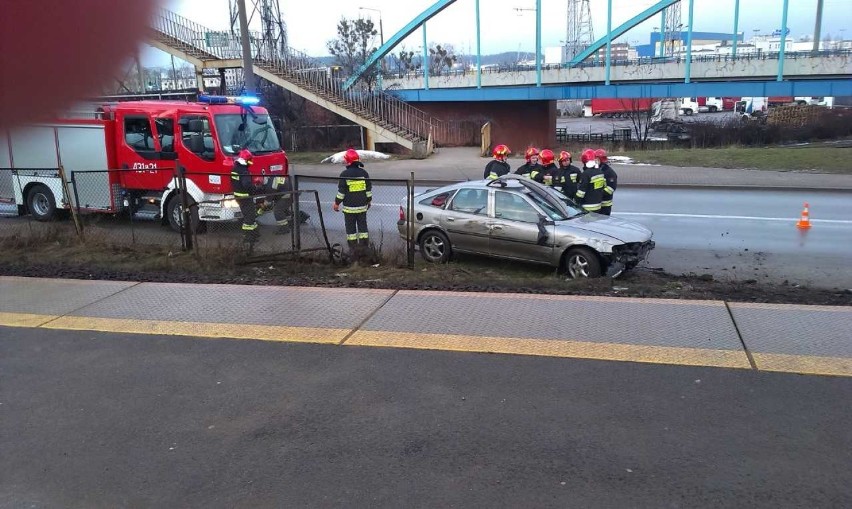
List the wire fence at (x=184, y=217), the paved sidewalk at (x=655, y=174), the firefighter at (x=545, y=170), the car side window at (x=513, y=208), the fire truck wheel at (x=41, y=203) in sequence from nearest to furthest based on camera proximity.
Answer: the car side window at (x=513, y=208) → the wire fence at (x=184, y=217) → the firefighter at (x=545, y=170) → the fire truck wheel at (x=41, y=203) → the paved sidewalk at (x=655, y=174)

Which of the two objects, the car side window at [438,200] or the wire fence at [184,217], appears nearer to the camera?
the wire fence at [184,217]

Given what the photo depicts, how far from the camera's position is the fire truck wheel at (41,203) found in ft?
47.1

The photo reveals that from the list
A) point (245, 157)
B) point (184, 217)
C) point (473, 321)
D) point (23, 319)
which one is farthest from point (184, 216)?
point (473, 321)

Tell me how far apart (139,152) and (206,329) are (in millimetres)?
8628

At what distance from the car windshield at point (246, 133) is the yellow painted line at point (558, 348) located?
816 cm

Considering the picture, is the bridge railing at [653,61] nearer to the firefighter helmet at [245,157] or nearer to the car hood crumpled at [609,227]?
the firefighter helmet at [245,157]

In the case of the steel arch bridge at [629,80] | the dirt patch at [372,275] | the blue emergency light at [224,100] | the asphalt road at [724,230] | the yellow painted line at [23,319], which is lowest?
the asphalt road at [724,230]

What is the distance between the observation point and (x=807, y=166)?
70.8 ft

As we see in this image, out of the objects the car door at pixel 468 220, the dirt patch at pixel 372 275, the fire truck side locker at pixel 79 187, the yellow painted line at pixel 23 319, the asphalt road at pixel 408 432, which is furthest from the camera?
the fire truck side locker at pixel 79 187

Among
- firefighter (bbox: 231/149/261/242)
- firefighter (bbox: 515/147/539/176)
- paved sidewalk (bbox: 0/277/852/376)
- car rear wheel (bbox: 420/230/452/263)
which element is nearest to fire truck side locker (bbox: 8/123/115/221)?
firefighter (bbox: 231/149/261/242)

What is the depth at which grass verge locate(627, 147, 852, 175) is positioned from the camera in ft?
70.4

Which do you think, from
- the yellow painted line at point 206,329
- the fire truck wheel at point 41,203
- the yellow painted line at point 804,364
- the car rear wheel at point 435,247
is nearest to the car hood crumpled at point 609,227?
the car rear wheel at point 435,247

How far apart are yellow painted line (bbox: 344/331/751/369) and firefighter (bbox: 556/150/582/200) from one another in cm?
608

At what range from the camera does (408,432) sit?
412 centimetres
